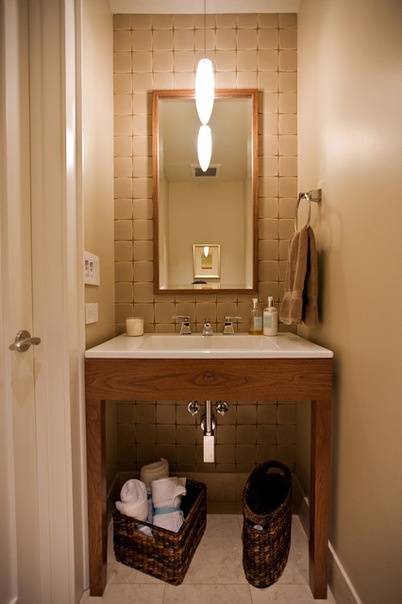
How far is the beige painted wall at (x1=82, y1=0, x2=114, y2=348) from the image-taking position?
113 centimetres

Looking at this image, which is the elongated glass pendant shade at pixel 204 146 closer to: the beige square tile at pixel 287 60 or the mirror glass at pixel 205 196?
the mirror glass at pixel 205 196

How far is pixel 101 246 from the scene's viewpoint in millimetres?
1310

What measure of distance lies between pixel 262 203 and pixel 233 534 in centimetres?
161

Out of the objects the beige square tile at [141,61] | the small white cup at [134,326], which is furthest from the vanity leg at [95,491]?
the beige square tile at [141,61]

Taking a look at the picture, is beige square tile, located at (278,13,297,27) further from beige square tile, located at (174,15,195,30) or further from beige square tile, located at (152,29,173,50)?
beige square tile, located at (152,29,173,50)

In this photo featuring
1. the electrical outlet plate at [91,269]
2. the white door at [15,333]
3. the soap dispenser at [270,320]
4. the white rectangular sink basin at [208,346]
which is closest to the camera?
the white door at [15,333]

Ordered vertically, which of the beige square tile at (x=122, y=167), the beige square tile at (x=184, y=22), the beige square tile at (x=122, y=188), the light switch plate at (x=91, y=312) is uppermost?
the beige square tile at (x=184, y=22)

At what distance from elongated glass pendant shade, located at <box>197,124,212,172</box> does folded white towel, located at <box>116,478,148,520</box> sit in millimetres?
1523

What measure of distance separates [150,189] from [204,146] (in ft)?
1.14

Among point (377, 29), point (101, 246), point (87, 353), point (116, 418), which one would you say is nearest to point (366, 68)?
point (377, 29)

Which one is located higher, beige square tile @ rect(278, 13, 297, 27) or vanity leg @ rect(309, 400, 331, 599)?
beige square tile @ rect(278, 13, 297, 27)

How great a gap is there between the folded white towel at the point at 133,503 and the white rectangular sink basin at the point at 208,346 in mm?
581

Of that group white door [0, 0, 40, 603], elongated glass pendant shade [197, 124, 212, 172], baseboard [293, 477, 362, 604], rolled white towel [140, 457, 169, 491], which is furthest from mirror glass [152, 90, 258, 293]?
baseboard [293, 477, 362, 604]

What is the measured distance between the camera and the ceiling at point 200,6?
4.70 feet
